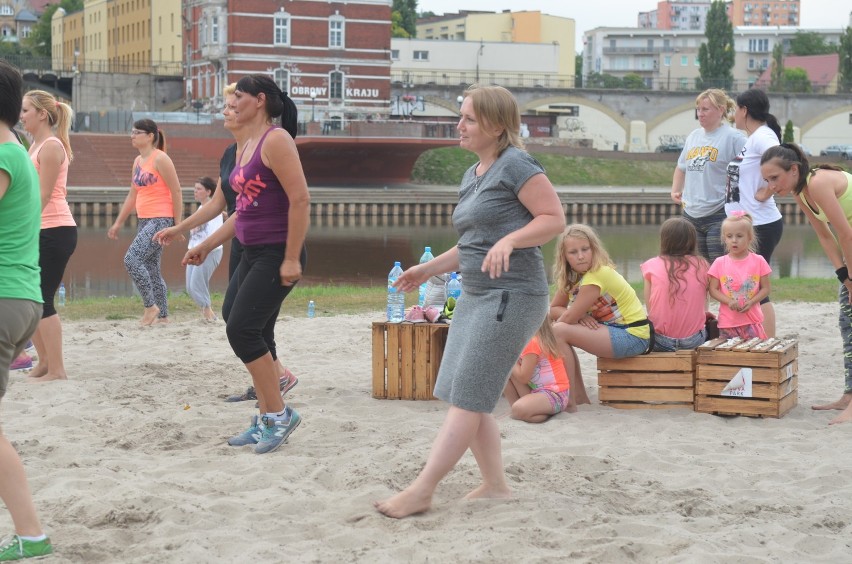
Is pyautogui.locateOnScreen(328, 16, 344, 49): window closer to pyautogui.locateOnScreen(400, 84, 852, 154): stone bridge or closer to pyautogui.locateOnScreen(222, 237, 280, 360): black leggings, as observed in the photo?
pyautogui.locateOnScreen(400, 84, 852, 154): stone bridge

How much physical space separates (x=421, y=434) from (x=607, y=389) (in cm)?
160

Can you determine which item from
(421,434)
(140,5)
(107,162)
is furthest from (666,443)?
(140,5)

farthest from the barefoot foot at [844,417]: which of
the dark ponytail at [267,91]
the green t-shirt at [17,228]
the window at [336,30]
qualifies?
the window at [336,30]

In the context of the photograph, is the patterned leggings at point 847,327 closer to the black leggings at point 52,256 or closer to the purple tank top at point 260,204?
the purple tank top at point 260,204

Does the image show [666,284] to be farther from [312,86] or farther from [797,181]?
[312,86]

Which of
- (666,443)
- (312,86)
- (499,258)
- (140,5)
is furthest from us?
(140,5)

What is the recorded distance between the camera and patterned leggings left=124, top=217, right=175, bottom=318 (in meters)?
11.2

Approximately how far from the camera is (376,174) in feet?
193

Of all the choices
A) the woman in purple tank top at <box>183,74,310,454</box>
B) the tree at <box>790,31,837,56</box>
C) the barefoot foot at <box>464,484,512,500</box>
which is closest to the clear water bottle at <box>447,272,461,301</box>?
the woman in purple tank top at <box>183,74,310,454</box>

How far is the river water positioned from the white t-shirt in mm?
12482

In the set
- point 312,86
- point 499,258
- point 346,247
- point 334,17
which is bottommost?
point 346,247

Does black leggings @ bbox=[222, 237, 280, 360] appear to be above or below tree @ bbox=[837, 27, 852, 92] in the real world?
below

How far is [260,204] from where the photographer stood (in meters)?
6.38

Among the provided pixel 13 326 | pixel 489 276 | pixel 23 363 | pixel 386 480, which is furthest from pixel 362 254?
pixel 13 326
